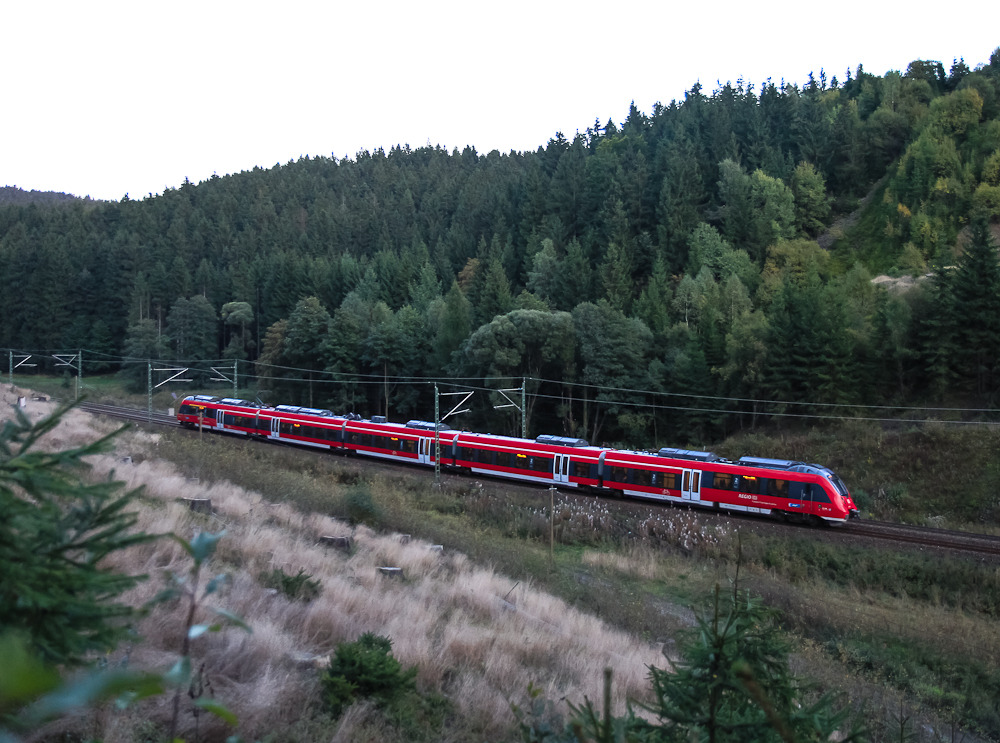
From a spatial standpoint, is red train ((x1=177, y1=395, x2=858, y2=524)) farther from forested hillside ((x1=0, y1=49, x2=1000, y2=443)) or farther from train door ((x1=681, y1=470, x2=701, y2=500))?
forested hillside ((x1=0, y1=49, x2=1000, y2=443))

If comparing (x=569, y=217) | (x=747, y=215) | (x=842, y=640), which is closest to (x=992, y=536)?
(x=842, y=640)

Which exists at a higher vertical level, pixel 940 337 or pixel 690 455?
pixel 940 337

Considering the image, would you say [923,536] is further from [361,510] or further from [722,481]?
[361,510]

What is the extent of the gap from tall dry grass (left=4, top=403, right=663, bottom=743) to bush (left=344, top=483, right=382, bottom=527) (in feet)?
11.7

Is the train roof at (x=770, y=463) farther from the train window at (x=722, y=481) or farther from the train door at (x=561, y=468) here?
the train door at (x=561, y=468)

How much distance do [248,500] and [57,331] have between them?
101 m

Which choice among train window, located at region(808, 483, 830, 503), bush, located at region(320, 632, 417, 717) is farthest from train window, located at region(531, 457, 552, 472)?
bush, located at region(320, 632, 417, 717)

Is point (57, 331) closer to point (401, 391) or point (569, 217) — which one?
point (401, 391)

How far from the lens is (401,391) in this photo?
2440 inches

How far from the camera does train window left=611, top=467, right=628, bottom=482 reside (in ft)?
99.0

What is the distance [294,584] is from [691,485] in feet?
70.4

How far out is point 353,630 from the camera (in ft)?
29.0

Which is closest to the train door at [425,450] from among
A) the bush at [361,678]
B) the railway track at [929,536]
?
the railway track at [929,536]

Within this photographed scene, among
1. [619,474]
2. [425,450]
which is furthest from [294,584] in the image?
[425,450]
